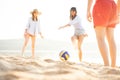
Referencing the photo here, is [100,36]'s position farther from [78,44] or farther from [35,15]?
[35,15]

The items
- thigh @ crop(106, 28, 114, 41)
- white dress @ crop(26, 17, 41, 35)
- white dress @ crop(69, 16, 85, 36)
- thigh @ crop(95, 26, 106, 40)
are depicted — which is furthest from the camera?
white dress @ crop(26, 17, 41, 35)

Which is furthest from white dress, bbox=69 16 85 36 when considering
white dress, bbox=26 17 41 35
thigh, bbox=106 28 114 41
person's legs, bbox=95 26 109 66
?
person's legs, bbox=95 26 109 66

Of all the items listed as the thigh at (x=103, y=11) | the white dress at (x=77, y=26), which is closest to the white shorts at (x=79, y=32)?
the white dress at (x=77, y=26)

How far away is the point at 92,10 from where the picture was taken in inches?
213

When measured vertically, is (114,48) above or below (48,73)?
above

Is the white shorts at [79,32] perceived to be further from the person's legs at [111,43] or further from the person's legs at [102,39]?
the person's legs at [102,39]

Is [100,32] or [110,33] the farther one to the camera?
[110,33]

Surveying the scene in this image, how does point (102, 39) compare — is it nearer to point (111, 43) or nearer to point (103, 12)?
point (111, 43)

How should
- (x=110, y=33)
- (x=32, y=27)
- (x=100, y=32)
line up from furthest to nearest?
(x=32, y=27), (x=110, y=33), (x=100, y=32)

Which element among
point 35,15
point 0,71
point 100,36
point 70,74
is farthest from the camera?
point 35,15

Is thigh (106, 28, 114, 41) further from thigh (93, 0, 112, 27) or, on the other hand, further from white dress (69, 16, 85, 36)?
white dress (69, 16, 85, 36)

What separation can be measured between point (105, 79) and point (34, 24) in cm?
770

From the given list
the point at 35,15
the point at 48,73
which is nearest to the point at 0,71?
the point at 48,73

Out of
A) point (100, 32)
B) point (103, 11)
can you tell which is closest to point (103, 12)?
point (103, 11)
